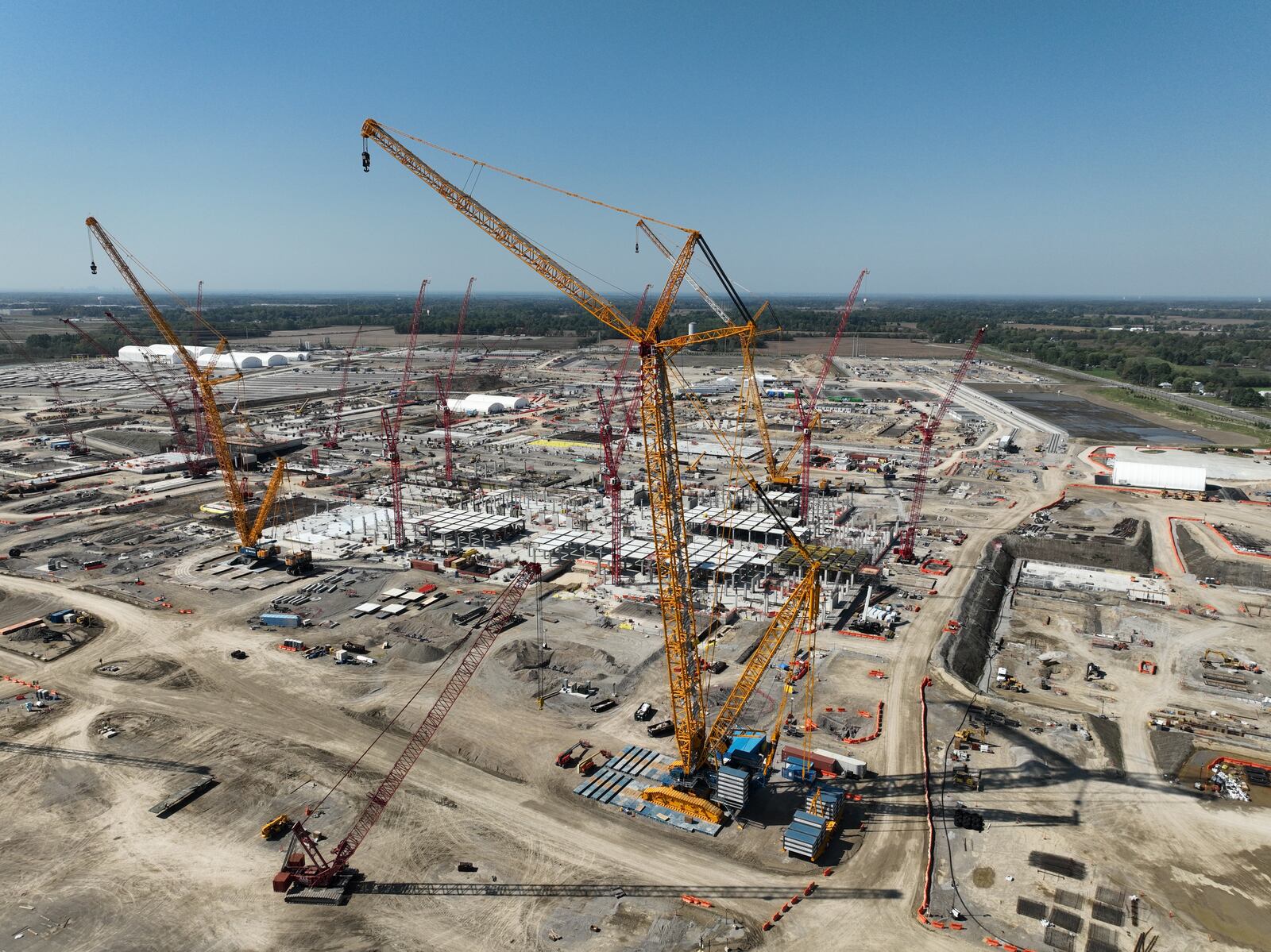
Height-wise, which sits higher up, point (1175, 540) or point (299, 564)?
point (299, 564)

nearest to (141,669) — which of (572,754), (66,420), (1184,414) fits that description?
(572,754)

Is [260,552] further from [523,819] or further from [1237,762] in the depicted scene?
[1237,762]

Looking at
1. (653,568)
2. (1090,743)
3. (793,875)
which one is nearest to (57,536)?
(653,568)

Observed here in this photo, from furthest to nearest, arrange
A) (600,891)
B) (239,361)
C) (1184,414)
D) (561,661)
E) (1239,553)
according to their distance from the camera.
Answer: (239,361) → (1184,414) → (1239,553) → (561,661) → (600,891)

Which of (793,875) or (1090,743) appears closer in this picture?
(793,875)

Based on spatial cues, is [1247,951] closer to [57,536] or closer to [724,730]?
[724,730]

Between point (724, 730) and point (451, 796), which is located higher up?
point (724, 730)
